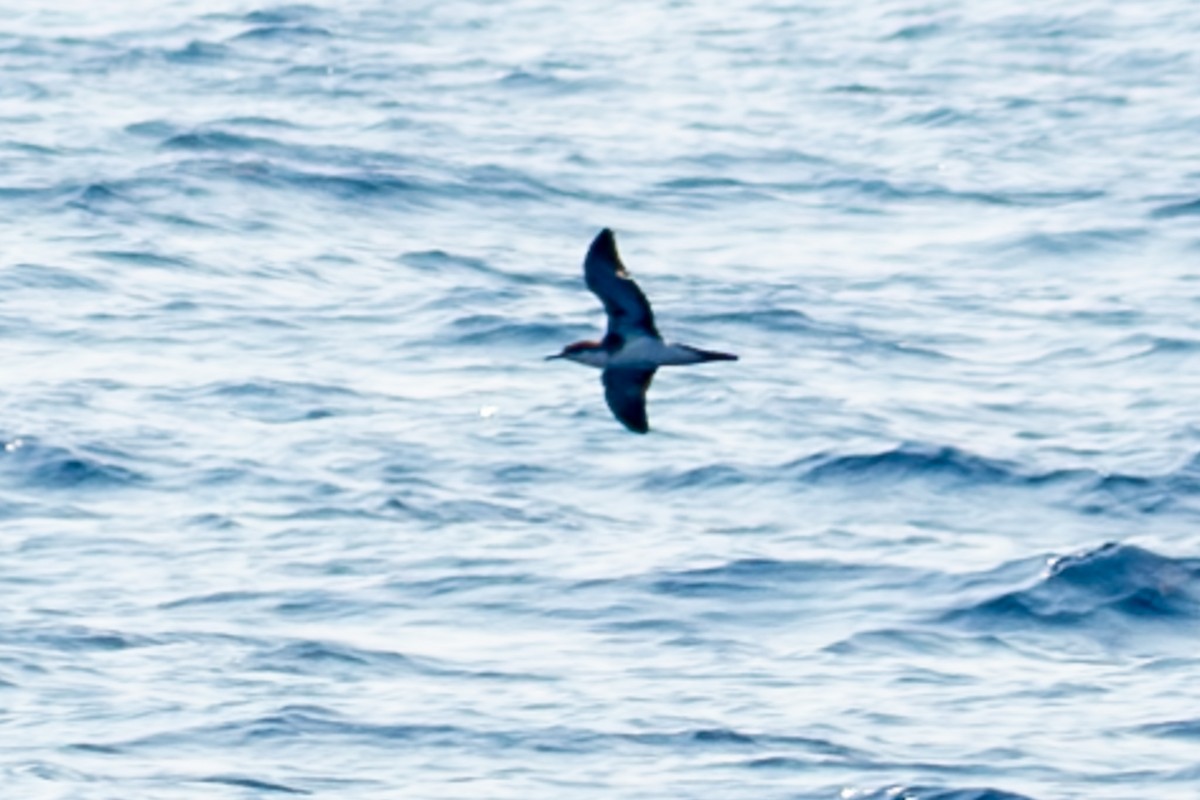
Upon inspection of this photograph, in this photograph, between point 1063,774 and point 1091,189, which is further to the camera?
point 1091,189

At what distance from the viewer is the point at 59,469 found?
21.5m

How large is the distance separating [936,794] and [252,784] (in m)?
3.47

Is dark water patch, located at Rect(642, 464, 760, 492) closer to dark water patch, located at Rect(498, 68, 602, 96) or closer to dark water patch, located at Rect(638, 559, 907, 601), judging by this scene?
dark water patch, located at Rect(638, 559, 907, 601)

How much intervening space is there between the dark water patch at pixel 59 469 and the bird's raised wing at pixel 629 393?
594 cm

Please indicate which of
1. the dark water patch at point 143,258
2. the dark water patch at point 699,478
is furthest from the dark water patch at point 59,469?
the dark water patch at point 143,258

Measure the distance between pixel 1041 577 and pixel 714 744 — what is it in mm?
3572

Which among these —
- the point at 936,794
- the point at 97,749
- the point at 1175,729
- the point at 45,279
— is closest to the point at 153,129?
the point at 45,279

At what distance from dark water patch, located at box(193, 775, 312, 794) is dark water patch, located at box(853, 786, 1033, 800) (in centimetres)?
289

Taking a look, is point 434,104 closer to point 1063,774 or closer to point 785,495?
point 785,495

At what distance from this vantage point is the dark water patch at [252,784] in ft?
53.8

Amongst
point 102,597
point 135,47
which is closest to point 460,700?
point 102,597

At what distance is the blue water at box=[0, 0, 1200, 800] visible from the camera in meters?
17.4

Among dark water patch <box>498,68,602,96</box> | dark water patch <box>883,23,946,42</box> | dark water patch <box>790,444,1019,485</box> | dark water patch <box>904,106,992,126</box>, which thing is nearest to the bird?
dark water patch <box>790,444,1019,485</box>

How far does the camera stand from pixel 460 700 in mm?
17688
